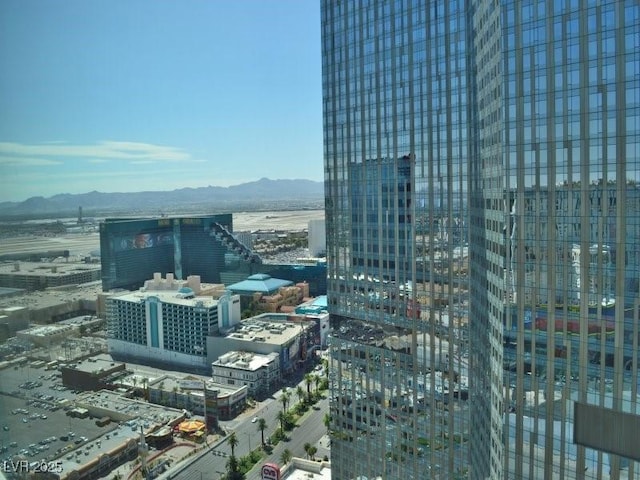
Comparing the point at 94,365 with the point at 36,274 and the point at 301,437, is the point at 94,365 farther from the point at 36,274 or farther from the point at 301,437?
the point at 36,274

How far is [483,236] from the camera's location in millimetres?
4207

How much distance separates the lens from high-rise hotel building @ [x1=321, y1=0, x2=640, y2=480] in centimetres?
295

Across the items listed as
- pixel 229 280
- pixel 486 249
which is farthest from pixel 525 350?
pixel 229 280

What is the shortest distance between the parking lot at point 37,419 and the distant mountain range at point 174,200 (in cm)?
154

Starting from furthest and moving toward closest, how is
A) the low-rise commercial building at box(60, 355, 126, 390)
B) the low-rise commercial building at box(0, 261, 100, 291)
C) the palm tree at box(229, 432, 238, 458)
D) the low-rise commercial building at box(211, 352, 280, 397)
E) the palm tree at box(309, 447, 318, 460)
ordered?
the low-rise commercial building at box(211, 352, 280, 397)
the low-rise commercial building at box(60, 355, 126, 390)
the palm tree at box(229, 432, 238, 458)
the palm tree at box(309, 447, 318, 460)
the low-rise commercial building at box(0, 261, 100, 291)

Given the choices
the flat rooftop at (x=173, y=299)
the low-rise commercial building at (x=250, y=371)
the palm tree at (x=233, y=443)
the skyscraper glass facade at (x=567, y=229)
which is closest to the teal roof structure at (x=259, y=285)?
the flat rooftop at (x=173, y=299)

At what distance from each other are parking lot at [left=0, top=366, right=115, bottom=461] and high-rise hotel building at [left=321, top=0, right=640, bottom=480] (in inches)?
120

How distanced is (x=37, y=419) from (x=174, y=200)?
16.2 meters

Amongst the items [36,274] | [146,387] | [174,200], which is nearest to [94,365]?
[146,387]

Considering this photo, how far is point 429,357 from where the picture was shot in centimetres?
484

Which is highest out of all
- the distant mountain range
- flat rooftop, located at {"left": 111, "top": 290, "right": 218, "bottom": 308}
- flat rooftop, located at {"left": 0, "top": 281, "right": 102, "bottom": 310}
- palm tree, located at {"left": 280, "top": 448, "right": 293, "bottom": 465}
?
the distant mountain range

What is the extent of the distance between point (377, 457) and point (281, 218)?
31.9m

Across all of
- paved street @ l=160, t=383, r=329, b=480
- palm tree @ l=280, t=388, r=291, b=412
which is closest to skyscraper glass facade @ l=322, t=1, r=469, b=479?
paved street @ l=160, t=383, r=329, b=480

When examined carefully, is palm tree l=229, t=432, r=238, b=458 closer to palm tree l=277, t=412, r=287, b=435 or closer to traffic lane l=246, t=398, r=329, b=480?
traffic lane l=246, t=398, r=329, b=480
